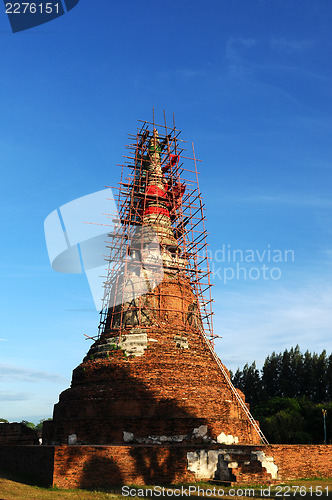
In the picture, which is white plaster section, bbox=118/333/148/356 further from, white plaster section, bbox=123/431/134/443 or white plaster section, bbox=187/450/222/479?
white plaster section, bbox=187/450/222/479

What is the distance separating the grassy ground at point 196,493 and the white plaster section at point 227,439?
9.85 feet

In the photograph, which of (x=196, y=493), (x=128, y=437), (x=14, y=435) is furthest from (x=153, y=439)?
(x=14, y=435)

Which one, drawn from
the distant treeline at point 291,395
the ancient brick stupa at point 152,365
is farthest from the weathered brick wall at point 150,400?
the distant treeline at point 291,395

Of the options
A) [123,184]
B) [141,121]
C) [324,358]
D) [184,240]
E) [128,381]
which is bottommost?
[128,381]

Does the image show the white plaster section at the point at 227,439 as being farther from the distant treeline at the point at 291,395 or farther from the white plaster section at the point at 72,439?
the distant treeline at the point at 291,395

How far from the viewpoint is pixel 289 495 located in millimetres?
A: 13602

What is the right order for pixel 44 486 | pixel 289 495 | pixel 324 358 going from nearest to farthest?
pixel 289 495
pixel 44 486
pixel 324 358

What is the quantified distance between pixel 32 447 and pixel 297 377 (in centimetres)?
4139

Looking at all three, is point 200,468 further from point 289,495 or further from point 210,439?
point 289,495

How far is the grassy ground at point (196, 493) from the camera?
1320cm

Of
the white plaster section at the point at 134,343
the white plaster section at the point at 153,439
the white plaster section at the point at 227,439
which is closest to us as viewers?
the white plaster section at the point at 153,439

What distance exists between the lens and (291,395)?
51.3 meters

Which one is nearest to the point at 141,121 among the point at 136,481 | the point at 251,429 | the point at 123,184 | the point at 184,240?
the point at 123,184

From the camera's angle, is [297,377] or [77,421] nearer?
Answer: [77,421]
